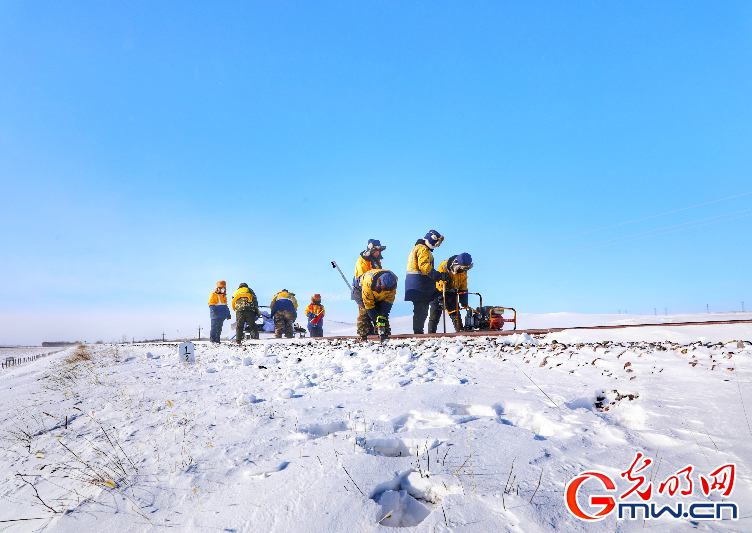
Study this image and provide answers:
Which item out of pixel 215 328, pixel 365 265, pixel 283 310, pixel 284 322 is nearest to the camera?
pixel 365 265

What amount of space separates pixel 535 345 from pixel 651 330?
5.66 ft

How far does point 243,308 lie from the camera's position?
12.7 m

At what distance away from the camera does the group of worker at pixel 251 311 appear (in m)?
12.7

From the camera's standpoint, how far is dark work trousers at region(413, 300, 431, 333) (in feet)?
32.7

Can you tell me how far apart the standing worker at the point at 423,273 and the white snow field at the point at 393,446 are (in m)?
4.93

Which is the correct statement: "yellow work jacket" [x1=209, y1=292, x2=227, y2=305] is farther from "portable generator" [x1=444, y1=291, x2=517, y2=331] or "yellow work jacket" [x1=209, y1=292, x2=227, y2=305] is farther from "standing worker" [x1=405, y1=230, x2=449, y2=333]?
"portable generator" [x1=444, y1=291, x2=517, y2=331]

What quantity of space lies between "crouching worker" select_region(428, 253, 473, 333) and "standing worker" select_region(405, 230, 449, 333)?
0.34m

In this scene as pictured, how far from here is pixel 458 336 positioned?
7.38m

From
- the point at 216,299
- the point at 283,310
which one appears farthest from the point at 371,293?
the point at 216,299

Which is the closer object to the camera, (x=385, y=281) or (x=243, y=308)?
(x=385, y=281)

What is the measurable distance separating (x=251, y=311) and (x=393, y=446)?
445 inches
